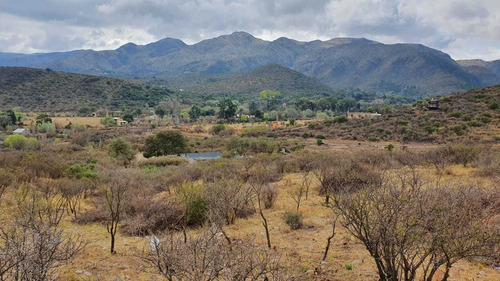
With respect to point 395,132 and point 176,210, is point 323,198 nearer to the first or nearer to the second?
point 176,210

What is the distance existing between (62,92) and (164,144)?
8221cm

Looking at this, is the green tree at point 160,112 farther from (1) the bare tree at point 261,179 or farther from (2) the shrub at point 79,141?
(1) the bare tree at point 261,179

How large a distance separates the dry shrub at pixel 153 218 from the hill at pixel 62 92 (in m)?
91.7

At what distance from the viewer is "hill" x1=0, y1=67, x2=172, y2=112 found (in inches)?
3723

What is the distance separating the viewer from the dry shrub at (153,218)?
11484 mm

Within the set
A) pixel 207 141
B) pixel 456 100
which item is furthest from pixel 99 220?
pixel 456 100

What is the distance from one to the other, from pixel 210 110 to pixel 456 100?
214 ft

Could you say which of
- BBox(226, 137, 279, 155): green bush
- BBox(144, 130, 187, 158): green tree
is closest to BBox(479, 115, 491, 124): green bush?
BBox(226, 137, 279, 155): green bush

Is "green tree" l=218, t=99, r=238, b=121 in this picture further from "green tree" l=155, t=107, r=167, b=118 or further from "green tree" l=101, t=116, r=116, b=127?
"green tree" l=101, t=116, r=116, b=127

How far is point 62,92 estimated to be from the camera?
341ft

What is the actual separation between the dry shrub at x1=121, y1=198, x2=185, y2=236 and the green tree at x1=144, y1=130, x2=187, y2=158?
92.3 ft

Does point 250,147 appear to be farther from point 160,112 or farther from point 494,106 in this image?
point 160,112

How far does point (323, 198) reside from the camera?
16.3 metres

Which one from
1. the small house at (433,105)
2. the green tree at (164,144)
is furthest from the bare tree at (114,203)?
the small house at (433,105)
